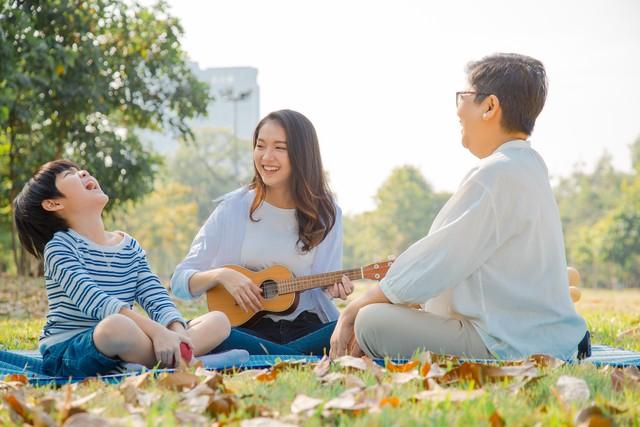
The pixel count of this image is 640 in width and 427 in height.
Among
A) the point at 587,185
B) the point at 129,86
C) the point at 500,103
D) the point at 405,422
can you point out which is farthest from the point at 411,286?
the point at 587,185

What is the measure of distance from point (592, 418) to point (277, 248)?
9.59 ft

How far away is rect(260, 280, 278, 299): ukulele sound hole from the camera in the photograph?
15.3ft

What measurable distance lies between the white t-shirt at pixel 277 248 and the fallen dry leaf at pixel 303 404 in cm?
241

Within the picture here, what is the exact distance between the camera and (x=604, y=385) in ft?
8.96

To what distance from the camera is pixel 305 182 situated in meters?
4.80

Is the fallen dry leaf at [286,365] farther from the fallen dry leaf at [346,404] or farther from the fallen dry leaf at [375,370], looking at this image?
the fallen dry leaf at [346,404]

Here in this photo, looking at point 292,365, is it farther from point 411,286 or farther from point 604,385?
point 604,385

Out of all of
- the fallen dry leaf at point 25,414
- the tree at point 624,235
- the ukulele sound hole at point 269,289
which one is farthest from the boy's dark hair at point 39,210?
the tree at point 624,235

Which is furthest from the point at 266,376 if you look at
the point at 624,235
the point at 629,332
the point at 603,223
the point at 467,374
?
the point at 603,223

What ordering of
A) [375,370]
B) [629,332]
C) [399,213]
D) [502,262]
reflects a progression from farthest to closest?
[399,213] → [629,332] → [502,262] → [375,370]

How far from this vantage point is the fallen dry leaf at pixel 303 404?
225 centimetres

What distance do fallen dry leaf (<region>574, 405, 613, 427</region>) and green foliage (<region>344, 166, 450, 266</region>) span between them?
1973 inches

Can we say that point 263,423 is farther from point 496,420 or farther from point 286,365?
point 286,365

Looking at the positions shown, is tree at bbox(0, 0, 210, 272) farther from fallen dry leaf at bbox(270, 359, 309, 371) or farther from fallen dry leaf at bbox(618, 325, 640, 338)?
fallen dry leaf at bbox(270, 359, 309, 371)
